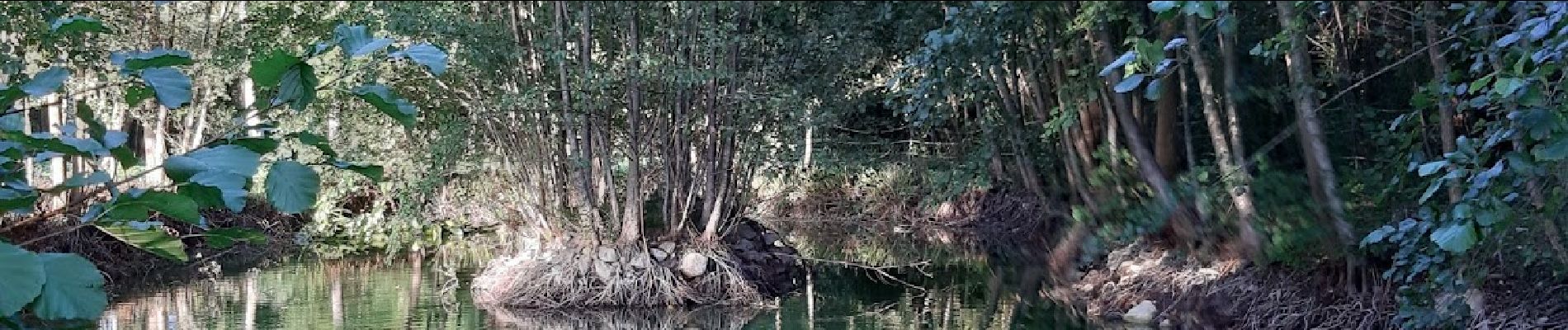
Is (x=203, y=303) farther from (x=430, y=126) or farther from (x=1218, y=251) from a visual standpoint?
(x=1218, y=251)

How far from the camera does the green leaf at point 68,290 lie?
4.53 ft

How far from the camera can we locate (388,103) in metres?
1.49

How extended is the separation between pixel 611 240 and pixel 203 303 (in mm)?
3118

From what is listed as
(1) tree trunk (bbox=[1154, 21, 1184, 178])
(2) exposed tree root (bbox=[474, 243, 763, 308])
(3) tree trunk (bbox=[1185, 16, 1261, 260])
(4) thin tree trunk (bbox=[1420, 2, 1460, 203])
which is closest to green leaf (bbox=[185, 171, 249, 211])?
(4) thin tree trunk (bbox=[1420, 2, 1460, 203])

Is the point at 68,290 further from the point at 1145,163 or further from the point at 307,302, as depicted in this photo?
the point at 307,302

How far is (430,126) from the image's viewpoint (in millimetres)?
10586

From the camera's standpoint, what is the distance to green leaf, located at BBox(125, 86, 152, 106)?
1627 millimetres

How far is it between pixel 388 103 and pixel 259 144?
17 cm

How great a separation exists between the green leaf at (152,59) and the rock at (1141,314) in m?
7.46

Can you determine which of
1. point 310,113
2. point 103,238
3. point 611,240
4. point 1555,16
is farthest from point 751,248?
point 1555,16

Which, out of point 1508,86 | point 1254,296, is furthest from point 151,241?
point 1254,296

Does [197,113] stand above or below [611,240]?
above

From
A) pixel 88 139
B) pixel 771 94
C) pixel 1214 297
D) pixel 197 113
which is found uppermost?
pixel 197 113

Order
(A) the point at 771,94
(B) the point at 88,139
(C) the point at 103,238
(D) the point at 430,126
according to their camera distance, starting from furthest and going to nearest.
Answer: (C) the point at 103,238 → (D) the point at 430,126 → (A) the point at 771,94 → (B) the point at 88,139
